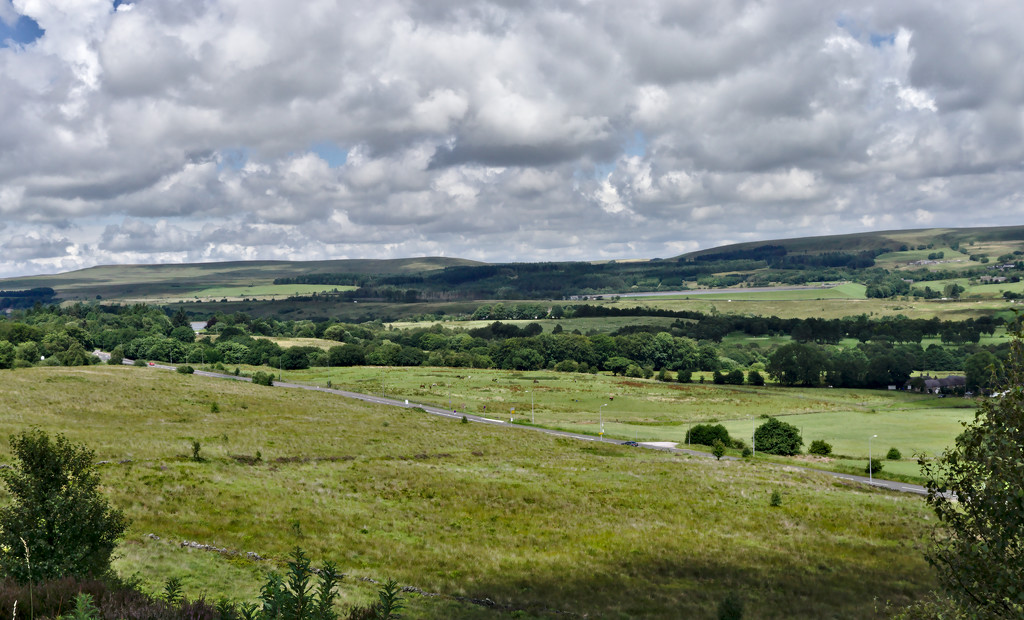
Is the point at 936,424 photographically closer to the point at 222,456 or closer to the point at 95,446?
the point at 222,456

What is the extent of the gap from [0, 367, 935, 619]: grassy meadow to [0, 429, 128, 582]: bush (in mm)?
5631

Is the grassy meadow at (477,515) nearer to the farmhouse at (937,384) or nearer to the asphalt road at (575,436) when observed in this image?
the asphalt road at (575,436)

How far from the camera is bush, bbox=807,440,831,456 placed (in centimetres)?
9106

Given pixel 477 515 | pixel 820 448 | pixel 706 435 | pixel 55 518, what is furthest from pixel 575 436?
pixel 55 518

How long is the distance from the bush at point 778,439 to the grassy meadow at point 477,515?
18.4 m

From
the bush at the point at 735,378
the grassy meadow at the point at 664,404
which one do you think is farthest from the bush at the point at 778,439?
the bush at the point at 735,378

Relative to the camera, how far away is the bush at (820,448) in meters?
91.1

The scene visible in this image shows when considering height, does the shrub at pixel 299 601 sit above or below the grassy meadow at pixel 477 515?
above

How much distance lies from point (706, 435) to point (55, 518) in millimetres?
91734

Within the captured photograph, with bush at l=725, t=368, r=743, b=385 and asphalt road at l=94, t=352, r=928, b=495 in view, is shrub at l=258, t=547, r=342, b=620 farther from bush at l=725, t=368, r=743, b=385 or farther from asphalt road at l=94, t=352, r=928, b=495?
bush at l=725, t=368, r=743, b=385

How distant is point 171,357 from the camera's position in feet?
546

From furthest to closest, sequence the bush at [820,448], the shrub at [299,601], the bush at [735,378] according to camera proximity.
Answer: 1. the bush at [735,378]
2. the bush at [820,448]
3. the shrub at [299,601]

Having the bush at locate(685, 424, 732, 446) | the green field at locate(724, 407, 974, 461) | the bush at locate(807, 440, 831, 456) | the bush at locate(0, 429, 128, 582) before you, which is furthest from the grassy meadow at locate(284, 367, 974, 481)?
the bush at locate(0, 429, 128, 582)

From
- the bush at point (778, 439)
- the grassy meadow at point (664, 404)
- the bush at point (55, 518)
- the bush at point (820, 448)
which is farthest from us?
the grassy meadow at point (664, 404)
